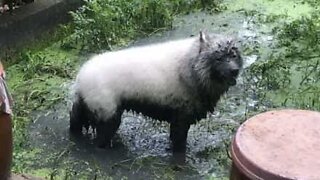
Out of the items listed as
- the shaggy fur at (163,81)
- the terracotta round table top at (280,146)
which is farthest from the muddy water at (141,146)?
the terracotta round table top at (280,146)

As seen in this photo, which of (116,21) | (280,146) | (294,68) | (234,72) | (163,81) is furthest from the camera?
(116,21)

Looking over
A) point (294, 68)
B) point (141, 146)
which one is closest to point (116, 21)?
point (294, 68)

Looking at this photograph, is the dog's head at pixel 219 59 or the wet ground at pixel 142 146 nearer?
the dog's head at pixel 219 59

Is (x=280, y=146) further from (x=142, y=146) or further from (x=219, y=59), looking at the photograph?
(x=142, y=146)

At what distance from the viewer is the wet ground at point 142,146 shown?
5.76 metres

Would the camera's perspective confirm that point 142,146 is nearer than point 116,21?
Yes

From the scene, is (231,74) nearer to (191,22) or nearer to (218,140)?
(218,140)

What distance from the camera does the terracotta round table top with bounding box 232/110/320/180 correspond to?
10.8 feet

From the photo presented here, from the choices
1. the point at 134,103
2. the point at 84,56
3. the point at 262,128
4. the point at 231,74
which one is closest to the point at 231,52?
the point at 231,74

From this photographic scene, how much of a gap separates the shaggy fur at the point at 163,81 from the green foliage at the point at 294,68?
1.28 m

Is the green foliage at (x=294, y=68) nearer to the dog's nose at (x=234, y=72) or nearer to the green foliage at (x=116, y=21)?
the dog's nose at (x=234, y=72)

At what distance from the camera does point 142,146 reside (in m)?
6.12

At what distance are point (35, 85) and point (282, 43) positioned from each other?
2.76 m

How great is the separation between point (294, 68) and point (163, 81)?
2.26 metres
